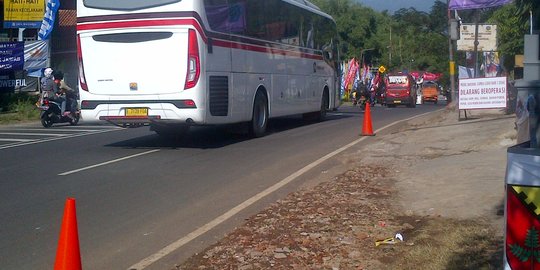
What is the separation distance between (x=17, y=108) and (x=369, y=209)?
21.9m

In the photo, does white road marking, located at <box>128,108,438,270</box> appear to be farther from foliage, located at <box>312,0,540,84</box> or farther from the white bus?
foliage, located at <box>312,0,540,84</box>

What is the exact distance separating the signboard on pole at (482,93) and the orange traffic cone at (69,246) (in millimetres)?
15426

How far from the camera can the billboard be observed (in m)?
29.6

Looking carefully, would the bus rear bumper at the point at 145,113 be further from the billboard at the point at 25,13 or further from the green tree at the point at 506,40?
the green tree at the point at 506,40

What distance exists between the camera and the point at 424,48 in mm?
70062

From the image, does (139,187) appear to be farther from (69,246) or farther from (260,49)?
(260,49)

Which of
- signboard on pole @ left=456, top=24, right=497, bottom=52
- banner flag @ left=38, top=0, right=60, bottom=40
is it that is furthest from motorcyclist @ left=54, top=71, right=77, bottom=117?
signboard on pole @ left=456, top=24, right=497, bottom=52

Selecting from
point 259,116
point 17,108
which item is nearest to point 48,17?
point 17,108

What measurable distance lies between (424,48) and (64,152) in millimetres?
58556

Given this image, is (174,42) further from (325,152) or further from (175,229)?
(175,229)

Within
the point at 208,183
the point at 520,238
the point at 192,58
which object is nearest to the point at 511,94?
the point at 192,58

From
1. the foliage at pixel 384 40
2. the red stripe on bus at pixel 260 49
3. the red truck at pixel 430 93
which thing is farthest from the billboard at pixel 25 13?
the foliage at pixel 384 40

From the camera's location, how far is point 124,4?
49.8 ft

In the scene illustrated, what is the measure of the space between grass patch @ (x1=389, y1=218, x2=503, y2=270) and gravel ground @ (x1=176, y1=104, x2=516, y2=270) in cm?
10
